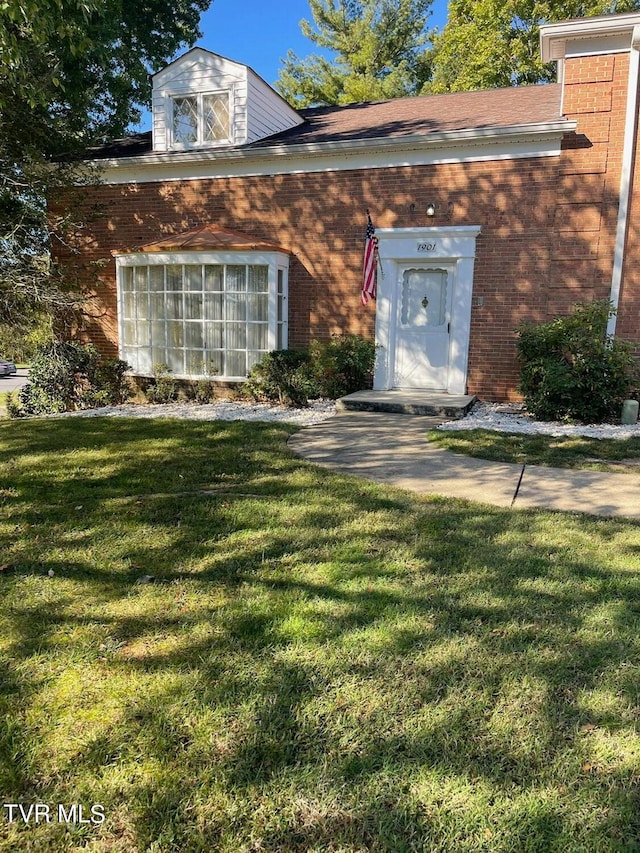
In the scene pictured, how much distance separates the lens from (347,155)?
9.73 m

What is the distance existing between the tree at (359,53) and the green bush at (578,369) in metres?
22.4

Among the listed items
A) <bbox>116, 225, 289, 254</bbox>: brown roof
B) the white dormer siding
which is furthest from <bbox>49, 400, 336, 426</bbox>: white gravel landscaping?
the white dormer siding

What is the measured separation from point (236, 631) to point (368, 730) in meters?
0.82

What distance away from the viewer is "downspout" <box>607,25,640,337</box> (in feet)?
27.0

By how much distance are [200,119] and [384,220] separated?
4.48 meters

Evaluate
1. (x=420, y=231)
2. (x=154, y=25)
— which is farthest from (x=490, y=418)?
(x=154, y=25)

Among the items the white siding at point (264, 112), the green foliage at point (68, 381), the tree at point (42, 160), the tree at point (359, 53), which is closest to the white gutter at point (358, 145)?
the tree at point (42, 160)

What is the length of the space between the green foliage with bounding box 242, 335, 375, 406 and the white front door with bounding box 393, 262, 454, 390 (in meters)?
0.62

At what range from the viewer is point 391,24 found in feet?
89.2

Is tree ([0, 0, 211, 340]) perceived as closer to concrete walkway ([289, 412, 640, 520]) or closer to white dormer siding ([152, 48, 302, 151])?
white dormer siding ([152, 48, 302, 151])

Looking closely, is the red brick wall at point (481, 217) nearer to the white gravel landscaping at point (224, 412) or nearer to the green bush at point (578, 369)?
the green bush at point (578, 369)

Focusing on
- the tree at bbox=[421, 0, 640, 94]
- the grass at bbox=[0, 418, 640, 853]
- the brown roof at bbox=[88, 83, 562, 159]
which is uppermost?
the tree at bbox=[421, 0, 640, 94]

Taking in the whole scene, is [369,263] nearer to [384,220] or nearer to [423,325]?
[384,220]

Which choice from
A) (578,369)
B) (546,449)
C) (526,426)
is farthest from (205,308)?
(546,449)
